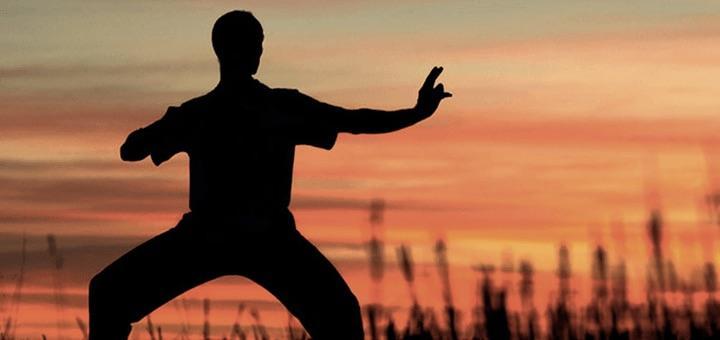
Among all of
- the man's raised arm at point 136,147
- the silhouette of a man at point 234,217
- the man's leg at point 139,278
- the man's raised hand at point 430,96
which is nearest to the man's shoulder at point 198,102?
the silhouette of a man at point 234,217

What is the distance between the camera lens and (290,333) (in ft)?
30.9

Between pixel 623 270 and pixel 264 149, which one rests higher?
pixel 264 149

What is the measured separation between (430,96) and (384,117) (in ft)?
0.91

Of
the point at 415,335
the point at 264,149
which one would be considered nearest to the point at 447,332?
the point at 415,335

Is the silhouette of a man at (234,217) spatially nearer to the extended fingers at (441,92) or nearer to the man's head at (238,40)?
the man's head at (238,40)

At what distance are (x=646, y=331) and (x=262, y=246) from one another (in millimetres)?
2406

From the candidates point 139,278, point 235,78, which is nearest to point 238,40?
point 235,78

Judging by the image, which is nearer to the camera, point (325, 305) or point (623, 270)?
point (325, 305)

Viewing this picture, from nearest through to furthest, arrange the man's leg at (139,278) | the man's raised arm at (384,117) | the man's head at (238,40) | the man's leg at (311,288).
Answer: the man's leg at (311,288), the man's leg at (139,278), the man's head at (238,40), the man's raised arm at (384,117)

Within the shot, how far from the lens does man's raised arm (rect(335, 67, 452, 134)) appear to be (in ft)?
25.8

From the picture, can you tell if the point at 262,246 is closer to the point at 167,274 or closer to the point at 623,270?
the point at 167,274

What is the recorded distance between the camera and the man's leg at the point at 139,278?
7520mm

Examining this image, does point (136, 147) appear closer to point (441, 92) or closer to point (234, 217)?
point (234, 217)

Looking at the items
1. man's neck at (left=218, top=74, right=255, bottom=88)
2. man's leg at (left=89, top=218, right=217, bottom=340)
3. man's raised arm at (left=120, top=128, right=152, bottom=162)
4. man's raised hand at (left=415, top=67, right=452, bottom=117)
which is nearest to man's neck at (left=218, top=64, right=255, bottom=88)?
man's neck at (left=218, top=74, right=255, bottom=88)
